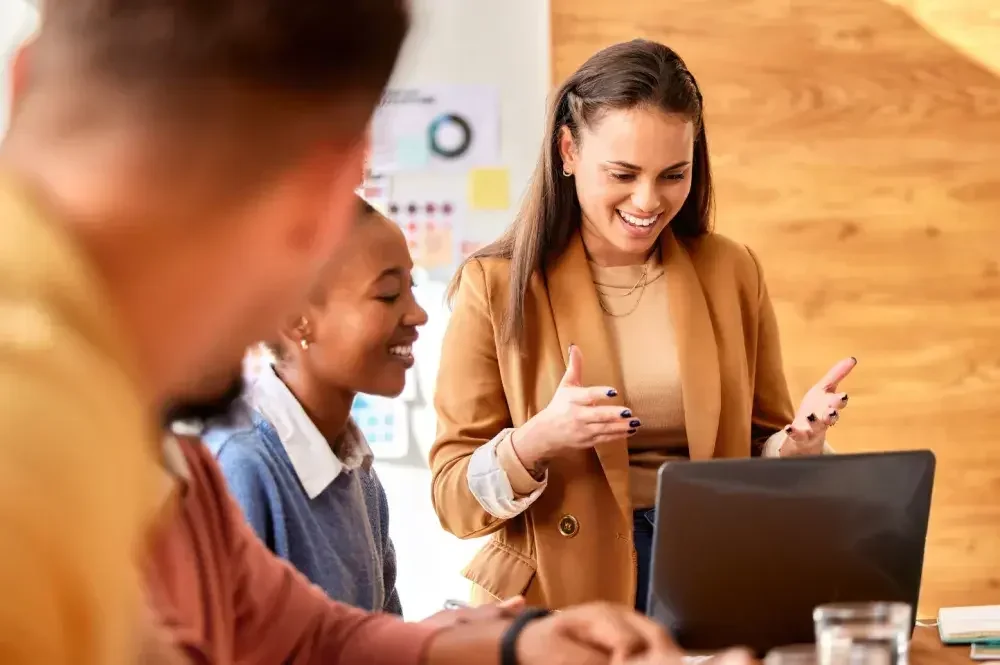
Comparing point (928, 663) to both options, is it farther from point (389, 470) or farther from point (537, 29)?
point (537, 29)

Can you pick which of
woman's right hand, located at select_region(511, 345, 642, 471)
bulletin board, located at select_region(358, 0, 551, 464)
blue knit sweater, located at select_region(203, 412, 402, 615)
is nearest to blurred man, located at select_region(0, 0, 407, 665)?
blue knit sweater, located at select_region(203, 412, 402, 615)

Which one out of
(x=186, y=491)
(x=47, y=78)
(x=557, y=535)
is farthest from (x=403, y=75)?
(x=557, y=535)

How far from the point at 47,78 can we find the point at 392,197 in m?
2.55

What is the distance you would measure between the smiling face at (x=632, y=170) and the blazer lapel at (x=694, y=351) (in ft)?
0.24

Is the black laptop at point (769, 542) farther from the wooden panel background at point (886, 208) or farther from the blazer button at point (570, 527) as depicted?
the wooden panel background at point (886, 208)

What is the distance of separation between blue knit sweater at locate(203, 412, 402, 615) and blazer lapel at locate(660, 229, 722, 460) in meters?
0.62

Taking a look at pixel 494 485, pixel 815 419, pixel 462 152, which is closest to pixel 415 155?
pixel 462 152

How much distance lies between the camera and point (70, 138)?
35cm

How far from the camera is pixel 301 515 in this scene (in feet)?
3.85

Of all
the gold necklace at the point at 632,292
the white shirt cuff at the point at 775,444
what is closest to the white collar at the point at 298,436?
the gold necklace at the point at 632,292

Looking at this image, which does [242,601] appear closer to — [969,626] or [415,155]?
Result: [969,626]

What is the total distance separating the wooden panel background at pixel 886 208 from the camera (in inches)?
111

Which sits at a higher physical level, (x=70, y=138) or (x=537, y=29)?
(x=537, y=29)

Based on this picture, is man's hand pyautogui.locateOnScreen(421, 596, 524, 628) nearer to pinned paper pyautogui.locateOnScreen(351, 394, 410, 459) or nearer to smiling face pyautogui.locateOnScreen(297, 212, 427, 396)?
smiling face pyautogui.locateOnScreen(297, 212, 427, 396)
